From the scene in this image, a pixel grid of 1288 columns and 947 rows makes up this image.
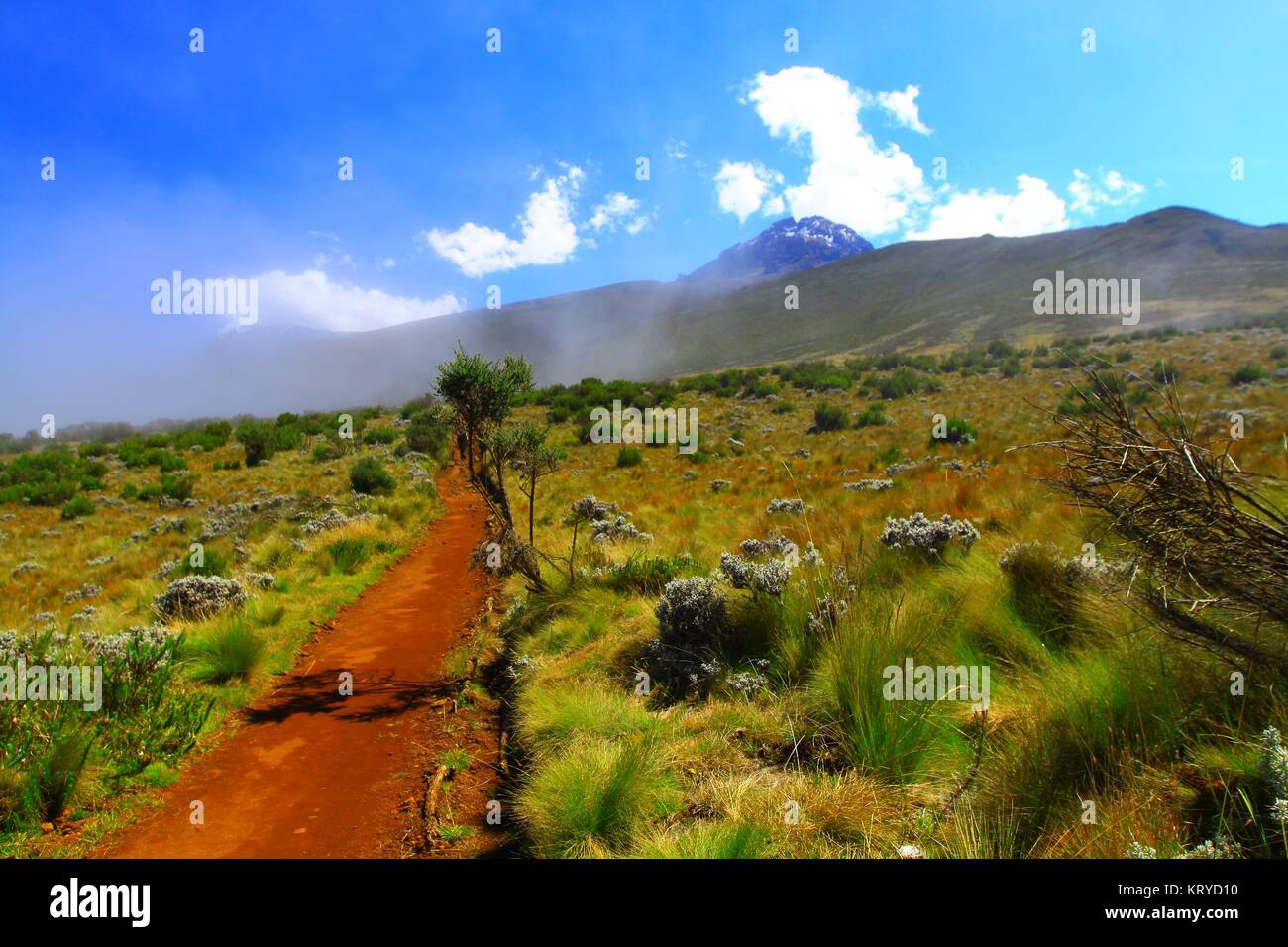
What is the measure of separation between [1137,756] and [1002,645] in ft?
5.65

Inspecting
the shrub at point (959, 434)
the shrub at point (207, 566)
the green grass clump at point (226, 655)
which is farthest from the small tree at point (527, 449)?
the shrub at point (959, 434)

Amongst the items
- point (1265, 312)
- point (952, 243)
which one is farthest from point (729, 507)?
point (952, 243)

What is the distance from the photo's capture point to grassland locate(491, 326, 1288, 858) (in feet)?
8.65

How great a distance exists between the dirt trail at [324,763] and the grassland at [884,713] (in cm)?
105

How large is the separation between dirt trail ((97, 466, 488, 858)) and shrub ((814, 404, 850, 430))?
19919 millimetres

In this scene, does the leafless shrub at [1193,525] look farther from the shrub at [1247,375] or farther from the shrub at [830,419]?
the shrub at [1247,375]

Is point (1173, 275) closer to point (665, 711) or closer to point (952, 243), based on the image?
point (952, 243)

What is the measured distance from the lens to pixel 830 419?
85.5 ft

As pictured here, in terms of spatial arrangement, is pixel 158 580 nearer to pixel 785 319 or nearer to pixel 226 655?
pixel 226 655

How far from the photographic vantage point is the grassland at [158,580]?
4.45m

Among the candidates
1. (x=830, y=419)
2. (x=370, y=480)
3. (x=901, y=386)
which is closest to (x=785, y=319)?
(x=901, y=386)

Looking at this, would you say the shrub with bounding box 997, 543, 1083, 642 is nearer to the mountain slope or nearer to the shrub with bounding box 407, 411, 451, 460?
the shrub with bounding box 407, 411, 451, 460

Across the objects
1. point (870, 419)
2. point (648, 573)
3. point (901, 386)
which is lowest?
point (648, 573)

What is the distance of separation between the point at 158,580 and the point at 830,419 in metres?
22.9
